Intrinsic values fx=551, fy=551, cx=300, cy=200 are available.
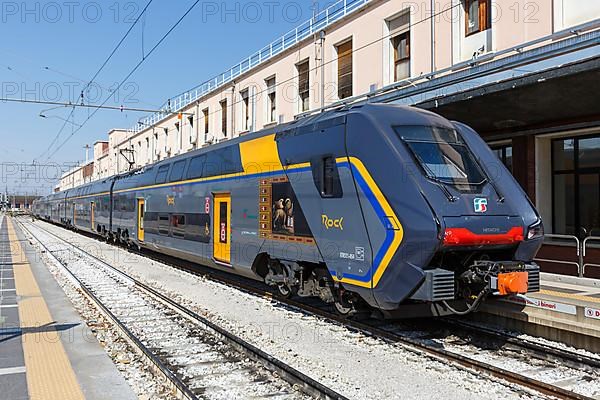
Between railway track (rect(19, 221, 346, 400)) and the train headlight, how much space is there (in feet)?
11.9

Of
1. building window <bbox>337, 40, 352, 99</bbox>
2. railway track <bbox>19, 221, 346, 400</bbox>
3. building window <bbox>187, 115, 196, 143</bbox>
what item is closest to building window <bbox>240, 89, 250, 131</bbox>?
building window <bbox>187, 115, 196, 143</bbox>

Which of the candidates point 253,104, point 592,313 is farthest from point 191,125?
point 592,313

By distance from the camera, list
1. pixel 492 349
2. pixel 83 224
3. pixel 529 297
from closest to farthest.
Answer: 1. pixel 492 349
2. pixel 529 297
3. pixel 83 224

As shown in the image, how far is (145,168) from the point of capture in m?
19.6

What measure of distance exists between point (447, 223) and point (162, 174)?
38.9 feet

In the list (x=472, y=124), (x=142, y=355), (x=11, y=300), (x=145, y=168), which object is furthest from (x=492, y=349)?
(x=145, y=168)

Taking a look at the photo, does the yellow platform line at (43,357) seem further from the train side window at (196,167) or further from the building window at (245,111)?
the building window at (245,111)

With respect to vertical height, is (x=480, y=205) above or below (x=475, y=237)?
above

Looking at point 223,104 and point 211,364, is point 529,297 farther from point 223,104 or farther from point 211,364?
point 223,104

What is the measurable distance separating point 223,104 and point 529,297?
73.4ft

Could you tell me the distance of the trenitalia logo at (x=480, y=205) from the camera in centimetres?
701

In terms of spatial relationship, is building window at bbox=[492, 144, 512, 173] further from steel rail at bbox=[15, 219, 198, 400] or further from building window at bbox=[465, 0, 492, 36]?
steel rail at bbox=[15, 219, 198, 400]

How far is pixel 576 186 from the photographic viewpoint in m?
13.0

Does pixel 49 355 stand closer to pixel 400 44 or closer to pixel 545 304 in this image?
pixel 545 304
